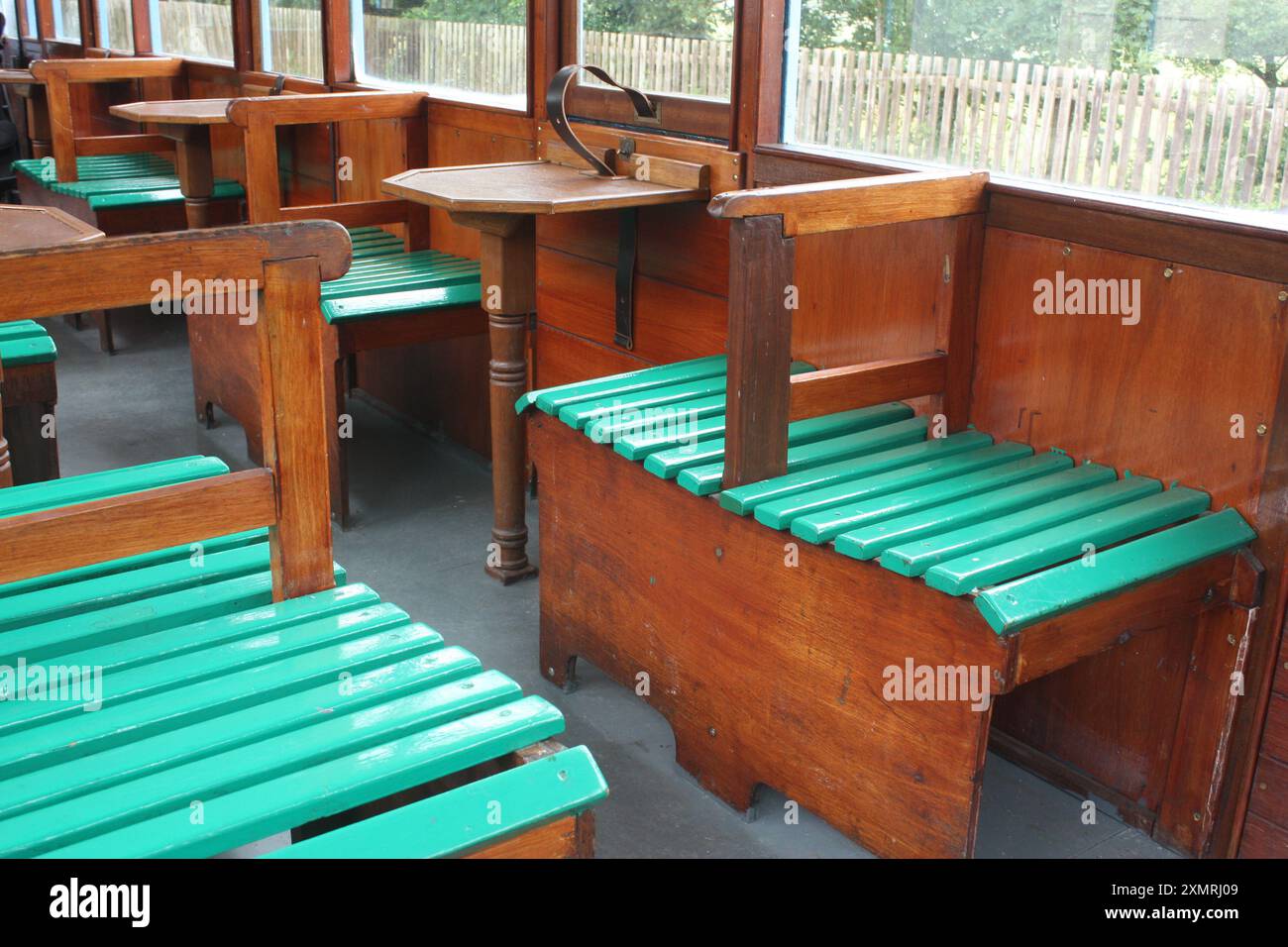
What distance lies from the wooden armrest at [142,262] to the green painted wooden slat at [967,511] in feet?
3.22

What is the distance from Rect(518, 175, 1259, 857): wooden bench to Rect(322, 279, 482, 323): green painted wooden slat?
1166mm

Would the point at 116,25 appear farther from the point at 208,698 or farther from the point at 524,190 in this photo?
the point at 208,698

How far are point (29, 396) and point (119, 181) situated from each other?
3.13 meters

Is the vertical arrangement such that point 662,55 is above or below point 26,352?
above

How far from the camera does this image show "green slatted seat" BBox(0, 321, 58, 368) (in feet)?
11.6

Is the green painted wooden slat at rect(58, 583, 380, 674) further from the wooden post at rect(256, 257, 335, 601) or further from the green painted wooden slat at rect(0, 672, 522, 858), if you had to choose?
the green painted wooden slat at rect(0, 672, 522, 858)

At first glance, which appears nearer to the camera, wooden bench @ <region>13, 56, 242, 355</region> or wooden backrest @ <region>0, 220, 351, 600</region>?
wooden backrest @ <region>0, 220, 351, 600</region>

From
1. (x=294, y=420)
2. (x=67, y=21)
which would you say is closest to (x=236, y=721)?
(x=294, y=420)

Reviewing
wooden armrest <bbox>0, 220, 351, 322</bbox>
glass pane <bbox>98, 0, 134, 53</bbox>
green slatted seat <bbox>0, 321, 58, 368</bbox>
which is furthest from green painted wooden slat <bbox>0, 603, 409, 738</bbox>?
glass pane <bbox>98, 0, 134, 53</bbox>

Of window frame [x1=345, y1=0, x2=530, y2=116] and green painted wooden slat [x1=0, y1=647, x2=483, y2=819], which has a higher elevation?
window frame [x1=345, y1=0, x2=530, y2=116]

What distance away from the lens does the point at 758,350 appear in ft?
8.39

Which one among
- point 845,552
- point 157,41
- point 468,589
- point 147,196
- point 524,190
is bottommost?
point 468,589

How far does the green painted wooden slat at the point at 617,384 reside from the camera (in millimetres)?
3098
